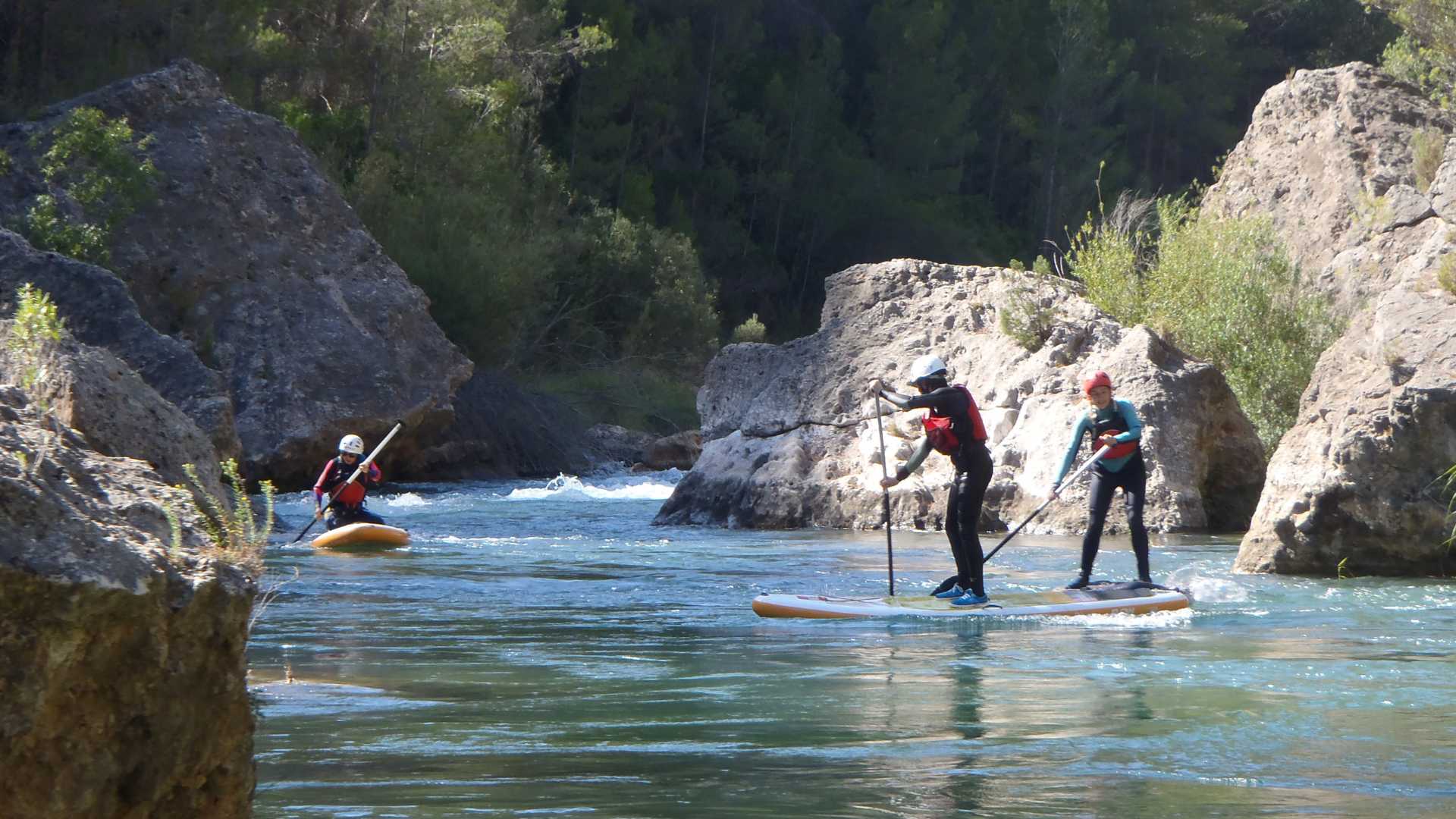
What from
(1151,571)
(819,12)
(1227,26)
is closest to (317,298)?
(1151,571)

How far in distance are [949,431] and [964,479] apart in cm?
32

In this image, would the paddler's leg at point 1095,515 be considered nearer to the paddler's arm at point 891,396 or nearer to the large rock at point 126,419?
the paddler's arm at point 891,396

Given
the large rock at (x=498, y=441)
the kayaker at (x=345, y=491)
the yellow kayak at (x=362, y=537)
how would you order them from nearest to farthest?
the yellow kayak at (x=362, y=537), the kayaker at (x=345, y=491), the large rock at (x=498, y=441)

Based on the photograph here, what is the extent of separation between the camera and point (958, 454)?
36.8ft

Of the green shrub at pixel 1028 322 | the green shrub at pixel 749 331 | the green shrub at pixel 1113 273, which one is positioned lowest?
the green shrub at pixel 1028 322

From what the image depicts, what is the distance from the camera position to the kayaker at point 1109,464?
11586 mm

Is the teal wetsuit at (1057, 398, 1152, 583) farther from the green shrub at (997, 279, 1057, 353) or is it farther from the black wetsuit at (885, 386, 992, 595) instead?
the green shrub at (997, 279, 1057, 353)

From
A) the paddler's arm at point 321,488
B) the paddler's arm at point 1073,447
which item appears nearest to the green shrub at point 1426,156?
the paddler's arm at point 1073,447

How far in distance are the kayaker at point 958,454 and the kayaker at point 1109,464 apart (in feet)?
2.54

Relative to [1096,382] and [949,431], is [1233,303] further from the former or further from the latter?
[949,431]

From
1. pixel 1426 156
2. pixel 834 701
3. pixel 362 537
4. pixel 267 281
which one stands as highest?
pixel 1426 156

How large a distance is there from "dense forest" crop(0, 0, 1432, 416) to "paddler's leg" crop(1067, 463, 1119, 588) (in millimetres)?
16934

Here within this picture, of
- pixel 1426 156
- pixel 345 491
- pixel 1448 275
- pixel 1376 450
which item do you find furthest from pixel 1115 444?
pixel 1426 156

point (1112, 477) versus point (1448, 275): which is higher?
point (1448, 275)
